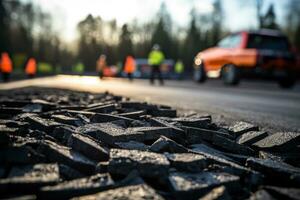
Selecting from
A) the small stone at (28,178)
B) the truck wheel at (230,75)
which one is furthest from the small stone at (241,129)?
the truck wheel at (230,75)

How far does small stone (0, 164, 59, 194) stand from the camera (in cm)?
187

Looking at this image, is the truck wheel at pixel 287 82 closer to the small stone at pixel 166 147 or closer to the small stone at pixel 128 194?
the small stone at pixel 166 147

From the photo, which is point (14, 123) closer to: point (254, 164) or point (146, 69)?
point (254, 164)

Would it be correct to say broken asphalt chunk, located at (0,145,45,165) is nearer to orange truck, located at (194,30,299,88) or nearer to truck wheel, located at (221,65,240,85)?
orange truck, located at (194,30,299,88)

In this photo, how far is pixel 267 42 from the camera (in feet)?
41.4

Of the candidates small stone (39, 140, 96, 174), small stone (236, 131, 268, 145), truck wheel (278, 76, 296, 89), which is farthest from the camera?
truck wheel (278, 76, 296, 89)

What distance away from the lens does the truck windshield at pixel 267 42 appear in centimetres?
1246

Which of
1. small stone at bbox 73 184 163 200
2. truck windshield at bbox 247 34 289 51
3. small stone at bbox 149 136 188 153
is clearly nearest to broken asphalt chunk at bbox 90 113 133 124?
small stone at bbox 149 136 188 153

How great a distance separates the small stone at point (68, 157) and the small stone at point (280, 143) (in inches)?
62.7

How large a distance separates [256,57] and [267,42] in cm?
107

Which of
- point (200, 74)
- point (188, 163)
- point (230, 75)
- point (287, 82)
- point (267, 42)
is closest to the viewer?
point (188, 163)

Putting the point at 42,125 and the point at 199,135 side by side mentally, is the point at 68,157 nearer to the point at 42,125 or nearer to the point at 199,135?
the point at 42,125

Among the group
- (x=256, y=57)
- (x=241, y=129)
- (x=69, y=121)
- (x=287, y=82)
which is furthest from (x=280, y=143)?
(x=287, y=82)

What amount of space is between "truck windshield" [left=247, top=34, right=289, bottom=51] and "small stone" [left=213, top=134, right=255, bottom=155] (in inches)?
398
